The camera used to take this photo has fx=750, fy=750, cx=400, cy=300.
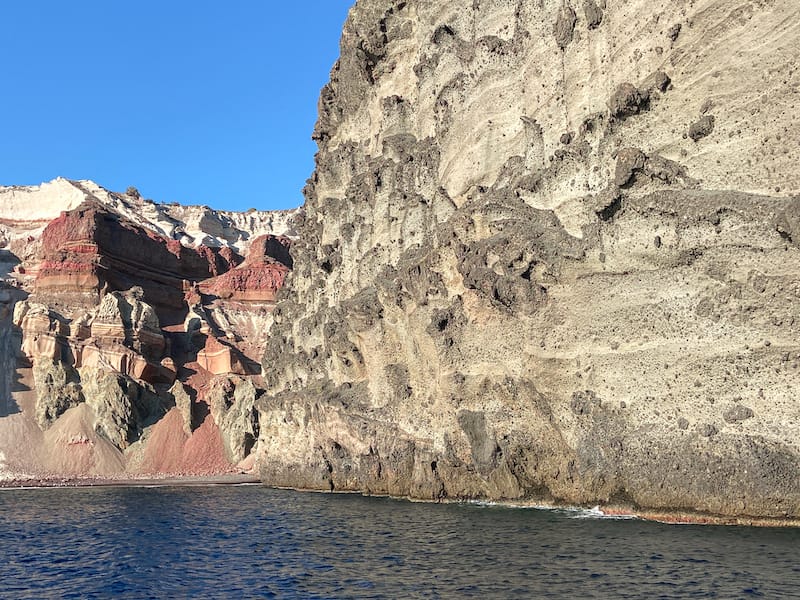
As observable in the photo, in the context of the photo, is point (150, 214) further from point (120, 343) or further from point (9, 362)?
point (9, 362)

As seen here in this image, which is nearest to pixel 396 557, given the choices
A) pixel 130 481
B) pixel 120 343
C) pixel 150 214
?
pixel 130 481

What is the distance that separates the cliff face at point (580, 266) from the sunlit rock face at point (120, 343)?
25648 millimetres

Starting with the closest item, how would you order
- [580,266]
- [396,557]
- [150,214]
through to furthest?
[396,557] → [580,266] → [150,214]

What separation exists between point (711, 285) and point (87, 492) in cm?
3981

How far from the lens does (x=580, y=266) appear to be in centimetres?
2628

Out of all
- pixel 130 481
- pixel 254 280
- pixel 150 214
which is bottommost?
pixel 130 481

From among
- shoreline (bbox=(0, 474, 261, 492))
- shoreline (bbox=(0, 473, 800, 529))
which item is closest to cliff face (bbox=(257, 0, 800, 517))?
shoreline (bbox=(0, 473, 800, 529))

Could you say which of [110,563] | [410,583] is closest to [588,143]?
[410,583]

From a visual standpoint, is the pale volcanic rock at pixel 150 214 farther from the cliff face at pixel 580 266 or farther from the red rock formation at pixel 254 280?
the cliff face at pixel 580 266

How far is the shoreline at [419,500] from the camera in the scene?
70.9 ft

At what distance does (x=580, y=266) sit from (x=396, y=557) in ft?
40.3

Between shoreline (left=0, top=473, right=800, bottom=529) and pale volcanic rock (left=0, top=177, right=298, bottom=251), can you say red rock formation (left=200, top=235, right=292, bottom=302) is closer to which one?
pale volcanic rock (left=0, top=177, right=298, bottom=251)

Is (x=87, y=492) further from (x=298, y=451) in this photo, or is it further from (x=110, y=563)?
(x=110, y=563)

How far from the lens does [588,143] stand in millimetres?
27250
